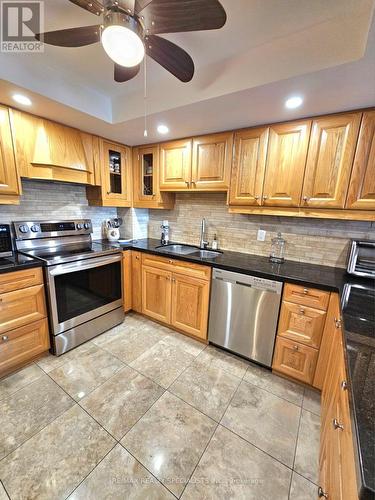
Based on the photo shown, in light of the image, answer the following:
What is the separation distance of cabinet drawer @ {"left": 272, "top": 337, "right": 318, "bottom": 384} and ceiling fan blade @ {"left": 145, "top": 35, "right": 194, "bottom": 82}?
6.57 feet

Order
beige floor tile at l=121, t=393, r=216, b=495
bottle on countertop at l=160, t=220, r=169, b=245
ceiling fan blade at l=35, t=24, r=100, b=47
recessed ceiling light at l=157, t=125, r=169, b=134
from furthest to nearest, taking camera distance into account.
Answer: bottle on countertop at l=160, t=220, r=169, b=245 → recessed ceiling light at l=157, t=125, r=169, b=134 → beige floor tile at l=121, t=393, r=216, b=495 → ceiling fan blade at l=35, t=24, r=100, b=47

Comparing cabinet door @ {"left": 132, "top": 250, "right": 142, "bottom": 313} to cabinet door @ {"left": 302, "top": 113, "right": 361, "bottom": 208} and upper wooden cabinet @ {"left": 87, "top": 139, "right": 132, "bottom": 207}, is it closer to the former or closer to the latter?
upper wooden cabinet @ {"left": 87, "top": 139, "right": 132, "bottom": 207}

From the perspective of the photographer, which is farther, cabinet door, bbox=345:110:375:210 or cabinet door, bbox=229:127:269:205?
cabinet door, bbox=229:127:269:205

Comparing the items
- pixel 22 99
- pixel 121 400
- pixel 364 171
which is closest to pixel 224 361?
pixel 121 400

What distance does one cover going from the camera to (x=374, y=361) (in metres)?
0.75

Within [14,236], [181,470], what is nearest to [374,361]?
[181,470]

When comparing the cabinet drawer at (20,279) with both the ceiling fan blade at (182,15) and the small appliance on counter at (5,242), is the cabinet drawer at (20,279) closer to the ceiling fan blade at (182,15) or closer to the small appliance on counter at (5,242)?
the small appliance on counter at (5,242)

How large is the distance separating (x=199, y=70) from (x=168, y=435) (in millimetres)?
2439

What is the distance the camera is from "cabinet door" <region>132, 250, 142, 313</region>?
2527mm

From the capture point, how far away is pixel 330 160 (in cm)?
164

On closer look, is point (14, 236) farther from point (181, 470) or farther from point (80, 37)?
point (181, 470)

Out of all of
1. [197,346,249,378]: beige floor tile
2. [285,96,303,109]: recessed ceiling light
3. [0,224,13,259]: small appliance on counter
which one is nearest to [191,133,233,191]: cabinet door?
[285,96,303,109]: recessed ceiling light

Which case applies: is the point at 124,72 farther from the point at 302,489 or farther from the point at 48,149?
the point at 302,489

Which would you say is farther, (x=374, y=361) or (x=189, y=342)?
(x=189, y=342)
